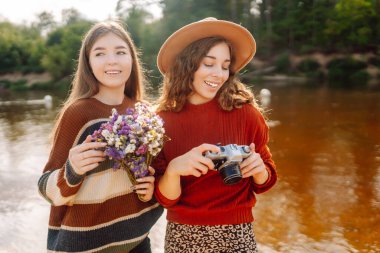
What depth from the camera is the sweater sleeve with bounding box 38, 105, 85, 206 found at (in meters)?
1.80

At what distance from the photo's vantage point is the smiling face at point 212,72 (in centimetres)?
203

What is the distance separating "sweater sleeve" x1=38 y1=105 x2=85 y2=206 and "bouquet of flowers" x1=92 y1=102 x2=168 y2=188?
0.20 meters

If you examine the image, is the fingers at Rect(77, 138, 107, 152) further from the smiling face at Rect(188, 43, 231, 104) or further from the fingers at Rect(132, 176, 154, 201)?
the smiling face at Rect(188, 43, 231, 104)

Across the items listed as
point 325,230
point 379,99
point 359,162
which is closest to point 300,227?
point 325,230

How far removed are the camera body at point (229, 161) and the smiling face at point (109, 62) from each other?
0.71 m

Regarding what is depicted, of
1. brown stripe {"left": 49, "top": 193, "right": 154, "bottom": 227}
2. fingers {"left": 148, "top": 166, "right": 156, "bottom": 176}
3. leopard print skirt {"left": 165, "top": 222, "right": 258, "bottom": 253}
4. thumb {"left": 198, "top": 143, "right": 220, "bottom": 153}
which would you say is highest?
thumb {"left": 198, "top": 143, "right": 220, "bottom": 153}

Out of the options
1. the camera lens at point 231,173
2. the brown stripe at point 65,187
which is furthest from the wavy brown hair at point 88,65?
the camera lens at point 231,173

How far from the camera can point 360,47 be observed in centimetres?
3494

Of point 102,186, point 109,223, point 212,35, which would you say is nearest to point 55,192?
point 102,186

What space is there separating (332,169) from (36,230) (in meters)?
5.25

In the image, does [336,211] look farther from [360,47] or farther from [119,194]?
[360,47]

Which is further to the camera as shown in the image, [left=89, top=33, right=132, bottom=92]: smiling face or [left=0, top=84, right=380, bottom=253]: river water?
[left=0, top=84, right=380, bottom=253]: river water

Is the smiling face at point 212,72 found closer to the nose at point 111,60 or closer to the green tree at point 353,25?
the nose at point 111,60

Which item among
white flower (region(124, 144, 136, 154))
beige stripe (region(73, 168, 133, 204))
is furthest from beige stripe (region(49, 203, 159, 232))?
white flower (region(124, 144, 136, 154))
